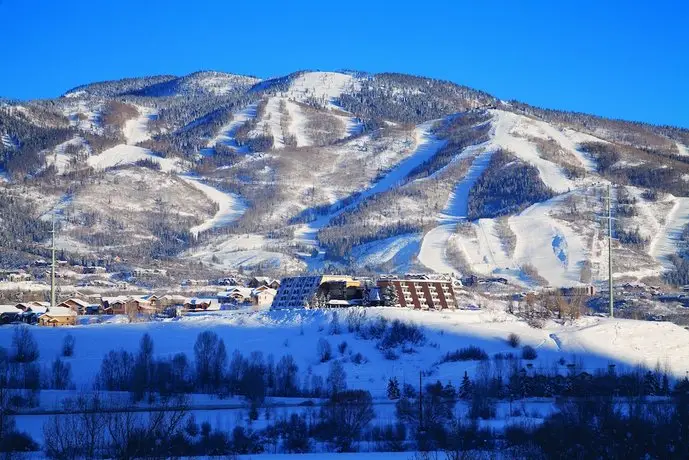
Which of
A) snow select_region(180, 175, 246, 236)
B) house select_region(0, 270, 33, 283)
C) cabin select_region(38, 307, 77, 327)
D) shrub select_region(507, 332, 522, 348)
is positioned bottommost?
shrub select_region(507, 332, 522, 348)

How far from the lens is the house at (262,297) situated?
9351 centimetres

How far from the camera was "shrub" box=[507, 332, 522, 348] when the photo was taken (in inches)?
2588

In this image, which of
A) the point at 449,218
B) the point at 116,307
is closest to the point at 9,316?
the point at 116,307

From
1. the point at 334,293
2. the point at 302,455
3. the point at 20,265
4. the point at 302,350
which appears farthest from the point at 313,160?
the point at 302,455

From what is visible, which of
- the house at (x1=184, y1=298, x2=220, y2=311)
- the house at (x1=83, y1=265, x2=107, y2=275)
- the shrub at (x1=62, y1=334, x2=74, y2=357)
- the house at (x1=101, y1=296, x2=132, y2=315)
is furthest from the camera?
the house at (x1=83, y1=265, x2=107, y2=275)

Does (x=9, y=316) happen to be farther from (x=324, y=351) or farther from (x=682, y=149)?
(x=682, y=149)

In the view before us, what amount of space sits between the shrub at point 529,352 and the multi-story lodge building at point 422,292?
15.3 meters

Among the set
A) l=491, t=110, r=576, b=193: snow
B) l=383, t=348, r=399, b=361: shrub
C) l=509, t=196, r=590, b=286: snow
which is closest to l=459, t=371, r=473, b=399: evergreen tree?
l=383, t=348, r=399, b=361: shrub

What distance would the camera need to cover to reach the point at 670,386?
2329 inches

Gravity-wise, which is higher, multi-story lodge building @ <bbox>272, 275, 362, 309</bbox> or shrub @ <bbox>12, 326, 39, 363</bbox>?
multi-story lodge building @ <bbox>272, 275, 362, 309</bbox>

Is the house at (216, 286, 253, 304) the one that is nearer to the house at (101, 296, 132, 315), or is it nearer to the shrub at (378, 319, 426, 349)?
the house at (101, 296, 132, 315)

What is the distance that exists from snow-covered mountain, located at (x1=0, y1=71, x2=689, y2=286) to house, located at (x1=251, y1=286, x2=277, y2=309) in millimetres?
24082

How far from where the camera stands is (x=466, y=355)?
62781 millimetres

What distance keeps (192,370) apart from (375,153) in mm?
137607
